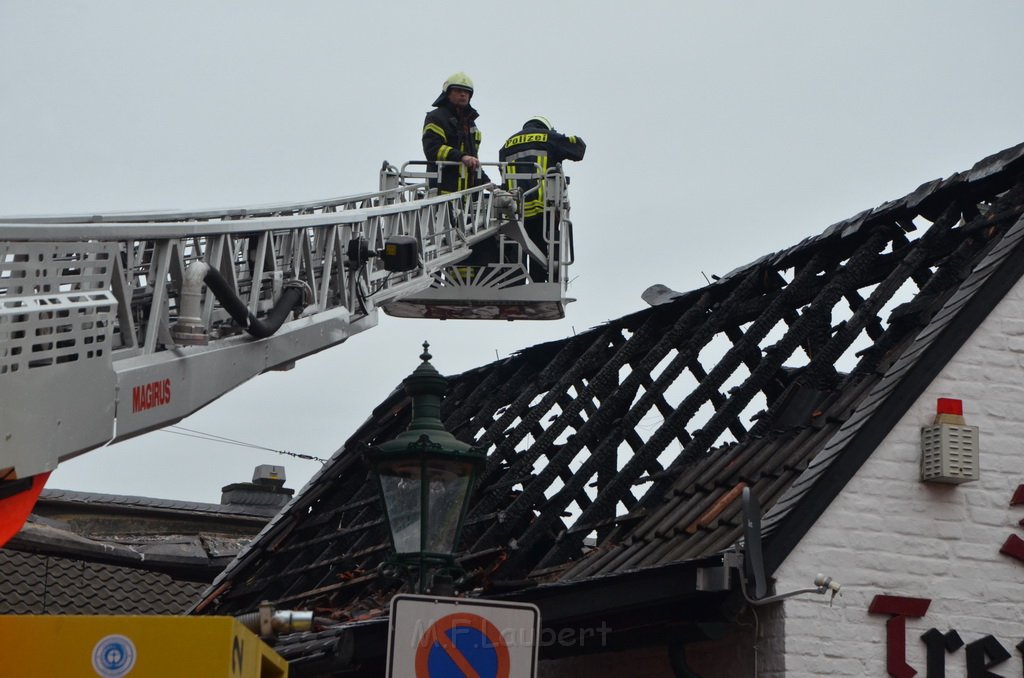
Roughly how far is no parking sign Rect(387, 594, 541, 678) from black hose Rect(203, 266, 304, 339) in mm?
2754

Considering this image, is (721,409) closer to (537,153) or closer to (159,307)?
(159,307)

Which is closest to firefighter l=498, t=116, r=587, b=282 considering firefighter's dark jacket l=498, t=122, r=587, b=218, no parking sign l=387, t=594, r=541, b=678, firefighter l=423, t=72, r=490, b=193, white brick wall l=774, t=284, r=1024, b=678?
firefighter's dark jacket l=498, t=122, r=587, b=218

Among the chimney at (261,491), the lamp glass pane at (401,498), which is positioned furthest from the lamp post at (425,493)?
the chimney at (261,491)

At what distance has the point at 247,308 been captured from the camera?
30.5 feet

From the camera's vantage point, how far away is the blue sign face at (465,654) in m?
6.36

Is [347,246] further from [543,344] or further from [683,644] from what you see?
[683,644]

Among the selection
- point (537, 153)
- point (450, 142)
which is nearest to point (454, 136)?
point (450, 142)

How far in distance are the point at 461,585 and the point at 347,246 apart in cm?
261

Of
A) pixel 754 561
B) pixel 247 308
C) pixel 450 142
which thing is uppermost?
pixel 450 142

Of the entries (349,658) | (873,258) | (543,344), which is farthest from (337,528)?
(873,258)

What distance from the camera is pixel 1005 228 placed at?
9758 mm

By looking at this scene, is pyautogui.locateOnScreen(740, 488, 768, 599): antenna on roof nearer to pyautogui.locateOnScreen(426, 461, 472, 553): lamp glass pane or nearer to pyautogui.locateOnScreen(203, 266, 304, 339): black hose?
pyautogui.locateOnScreen(426, 461, 472, 553): lamp glass pane

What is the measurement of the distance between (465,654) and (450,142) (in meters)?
11.9

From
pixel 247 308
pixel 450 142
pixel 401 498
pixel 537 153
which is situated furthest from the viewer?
pixel 537 153
